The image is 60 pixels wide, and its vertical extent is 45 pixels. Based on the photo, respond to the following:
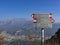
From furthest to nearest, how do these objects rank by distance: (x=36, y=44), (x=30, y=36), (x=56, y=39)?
(x=30, y=36)
(x=36, y=44)
(x=56, y=39)

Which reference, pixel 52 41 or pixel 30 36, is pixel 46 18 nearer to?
pixel 52 41

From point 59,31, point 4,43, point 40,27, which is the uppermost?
point 40,27

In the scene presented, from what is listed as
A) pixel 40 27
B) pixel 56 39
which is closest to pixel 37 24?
pixel 40 27

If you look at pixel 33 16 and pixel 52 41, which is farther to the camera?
pixel 52 41

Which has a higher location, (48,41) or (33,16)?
(33,16)

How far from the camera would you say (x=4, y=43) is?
639 inches

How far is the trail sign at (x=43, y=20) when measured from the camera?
468 centimetres

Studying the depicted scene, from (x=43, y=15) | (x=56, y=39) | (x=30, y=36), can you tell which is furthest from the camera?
(x=30, y=36)

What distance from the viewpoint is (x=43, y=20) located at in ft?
15.3

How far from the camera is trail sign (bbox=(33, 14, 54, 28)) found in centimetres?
468

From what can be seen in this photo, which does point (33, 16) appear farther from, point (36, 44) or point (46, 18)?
point (36, 44)

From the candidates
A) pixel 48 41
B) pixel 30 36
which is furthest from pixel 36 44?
pixel 48 41

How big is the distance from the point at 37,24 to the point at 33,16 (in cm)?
21

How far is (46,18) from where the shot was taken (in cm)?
470
